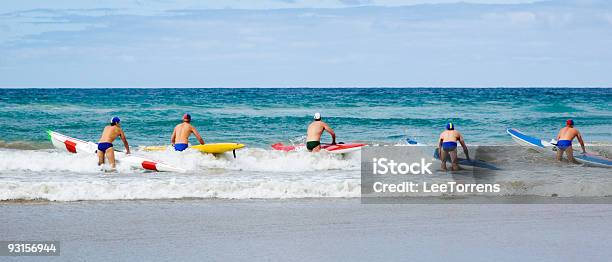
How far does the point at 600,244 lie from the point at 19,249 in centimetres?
601

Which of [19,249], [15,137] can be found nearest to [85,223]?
[19,249]

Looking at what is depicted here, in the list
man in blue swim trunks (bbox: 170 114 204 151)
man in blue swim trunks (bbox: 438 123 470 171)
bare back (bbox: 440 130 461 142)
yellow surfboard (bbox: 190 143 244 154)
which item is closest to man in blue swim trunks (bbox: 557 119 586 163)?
man in blue swim trunks (bbox: 438 123 470 171)

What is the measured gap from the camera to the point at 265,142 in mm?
24375

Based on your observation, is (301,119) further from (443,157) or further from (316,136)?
(443,157)

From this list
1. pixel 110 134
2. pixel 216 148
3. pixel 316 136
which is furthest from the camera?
pixel 316 136

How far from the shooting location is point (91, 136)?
87.7ft

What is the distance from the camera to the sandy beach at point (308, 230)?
24.2ft

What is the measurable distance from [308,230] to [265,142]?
628 inches

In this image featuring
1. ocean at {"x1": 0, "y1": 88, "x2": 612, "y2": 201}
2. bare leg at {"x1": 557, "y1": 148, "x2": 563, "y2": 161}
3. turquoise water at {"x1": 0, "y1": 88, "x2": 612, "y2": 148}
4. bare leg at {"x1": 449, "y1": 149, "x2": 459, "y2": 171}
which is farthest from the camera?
turquoise water at {"x1": 0, "y1": 88, "x2": 612, "y2": 148}

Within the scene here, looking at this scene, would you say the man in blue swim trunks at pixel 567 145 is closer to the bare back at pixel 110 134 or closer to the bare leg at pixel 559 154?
the bare leg at pixel 559 154

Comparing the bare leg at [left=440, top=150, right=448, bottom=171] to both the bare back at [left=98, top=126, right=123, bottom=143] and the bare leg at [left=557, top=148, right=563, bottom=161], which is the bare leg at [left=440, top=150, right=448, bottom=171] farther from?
the bare back at [left=98, top=126, right=123, bottom=143]

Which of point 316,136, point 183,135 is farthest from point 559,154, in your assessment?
point 183,135

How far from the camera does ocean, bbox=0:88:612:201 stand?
11383 mm

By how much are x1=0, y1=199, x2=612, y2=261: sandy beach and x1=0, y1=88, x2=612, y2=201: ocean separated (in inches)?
27.8
